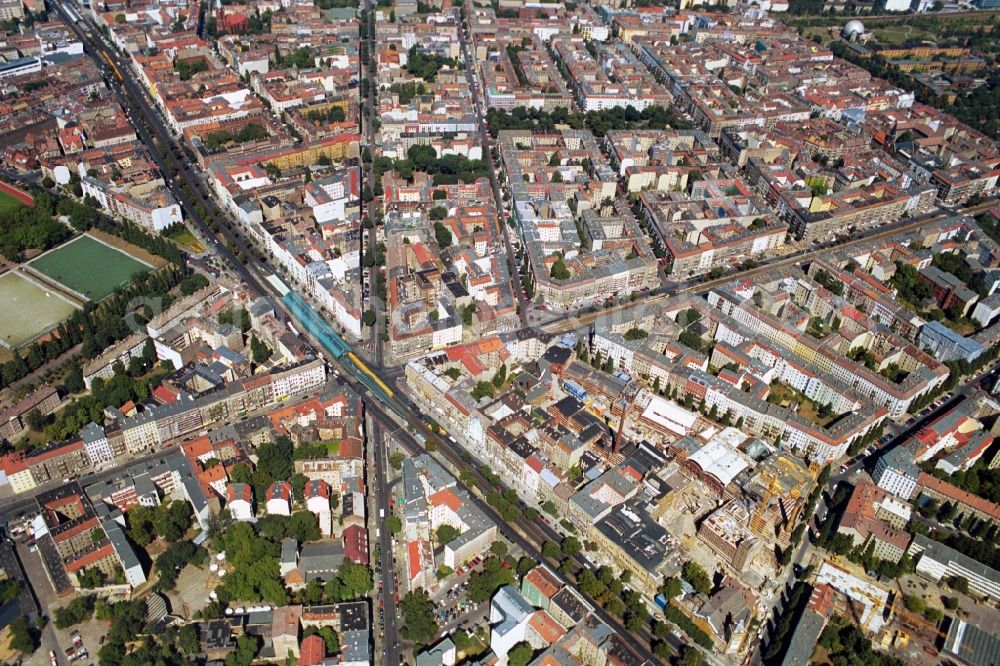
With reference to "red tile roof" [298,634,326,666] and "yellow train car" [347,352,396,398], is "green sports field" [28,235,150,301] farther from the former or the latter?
"red tile roof" [298,634,326,666]

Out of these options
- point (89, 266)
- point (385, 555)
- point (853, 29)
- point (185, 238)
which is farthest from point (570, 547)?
point (853, 29)

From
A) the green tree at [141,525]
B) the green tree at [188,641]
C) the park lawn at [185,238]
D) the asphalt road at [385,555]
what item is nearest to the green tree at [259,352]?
the asphalt road at [385,555]

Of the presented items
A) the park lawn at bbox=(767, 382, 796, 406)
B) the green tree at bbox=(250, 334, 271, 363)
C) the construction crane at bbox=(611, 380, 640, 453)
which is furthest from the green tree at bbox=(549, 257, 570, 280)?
the green tree at bbox=(250, 334, 271, 363)

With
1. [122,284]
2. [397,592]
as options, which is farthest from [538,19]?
[397,592]

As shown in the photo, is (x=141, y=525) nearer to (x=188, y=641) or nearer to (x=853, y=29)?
(x=188, y=641)

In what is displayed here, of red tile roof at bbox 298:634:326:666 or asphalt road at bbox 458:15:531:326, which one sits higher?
asphalt road at bbox 458:15:531:326

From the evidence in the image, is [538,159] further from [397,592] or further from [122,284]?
[397,592]

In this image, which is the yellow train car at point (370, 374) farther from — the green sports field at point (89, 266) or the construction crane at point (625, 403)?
the green sports field at point (89, 266)
